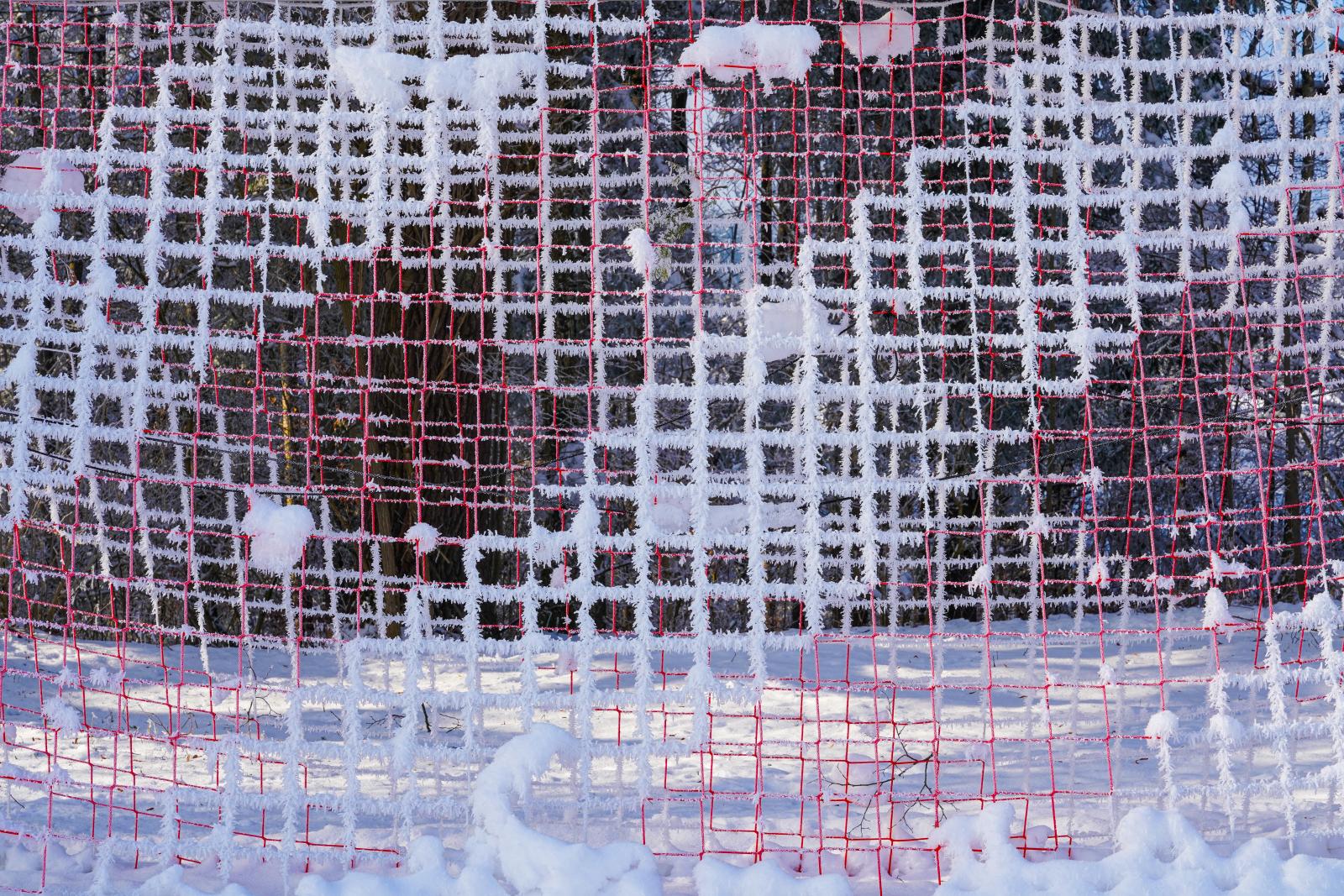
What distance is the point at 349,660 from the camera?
378 centimetres

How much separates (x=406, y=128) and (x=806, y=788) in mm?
3875

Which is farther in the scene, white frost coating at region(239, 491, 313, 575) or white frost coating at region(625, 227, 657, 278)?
white frost coating at region(239, 491, 313, 575)

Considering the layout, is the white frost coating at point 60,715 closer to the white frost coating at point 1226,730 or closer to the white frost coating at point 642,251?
the white frost coating at point 642,251

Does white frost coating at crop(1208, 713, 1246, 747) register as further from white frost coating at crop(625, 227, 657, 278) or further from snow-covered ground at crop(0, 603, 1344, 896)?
white frost coating at crop(625, 227, 657, 278)

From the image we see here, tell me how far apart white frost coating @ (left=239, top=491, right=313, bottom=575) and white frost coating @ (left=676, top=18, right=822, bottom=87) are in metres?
2.25

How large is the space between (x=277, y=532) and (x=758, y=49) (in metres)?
2.55

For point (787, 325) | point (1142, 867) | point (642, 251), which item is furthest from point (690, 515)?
point (1142, 867)

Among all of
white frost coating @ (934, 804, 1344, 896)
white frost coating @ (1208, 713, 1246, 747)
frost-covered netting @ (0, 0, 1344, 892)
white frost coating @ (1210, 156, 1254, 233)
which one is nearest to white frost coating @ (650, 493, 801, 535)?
frost-covered netting @ (0, 0, 1344, 892)

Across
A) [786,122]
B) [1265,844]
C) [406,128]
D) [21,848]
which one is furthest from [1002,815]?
[786,122]

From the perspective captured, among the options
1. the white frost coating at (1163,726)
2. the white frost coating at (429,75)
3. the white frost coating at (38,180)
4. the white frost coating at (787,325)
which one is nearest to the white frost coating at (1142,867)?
the white frost coating at (1163,726)

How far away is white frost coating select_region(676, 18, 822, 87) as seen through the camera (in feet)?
13.0

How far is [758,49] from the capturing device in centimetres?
402

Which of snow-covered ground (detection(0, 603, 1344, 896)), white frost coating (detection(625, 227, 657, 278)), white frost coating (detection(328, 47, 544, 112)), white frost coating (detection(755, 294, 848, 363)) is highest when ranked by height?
white frost coating (detection(328, 47, 544, 112))

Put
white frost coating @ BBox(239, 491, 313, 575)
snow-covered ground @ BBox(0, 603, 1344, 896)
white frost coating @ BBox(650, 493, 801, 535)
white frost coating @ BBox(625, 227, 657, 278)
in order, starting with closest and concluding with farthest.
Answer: snow-covered ground @ BBox(0, 603, 1344, 896)
white frost coating @ BBox(625, 227, 657, 278)
white frost coating @ BBox(239, 491, 313, 575)
white frost coating @ BBox(650, 493, 801, 535)
